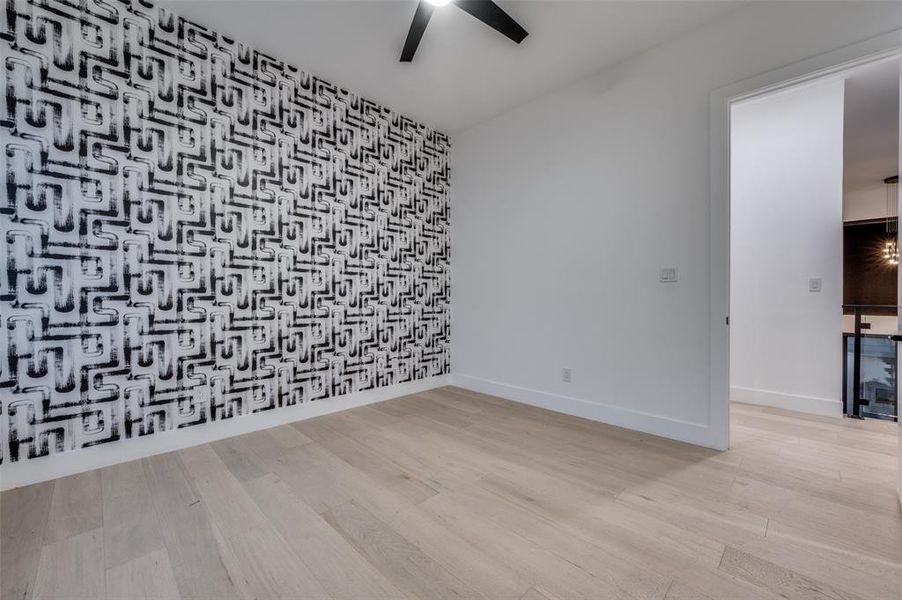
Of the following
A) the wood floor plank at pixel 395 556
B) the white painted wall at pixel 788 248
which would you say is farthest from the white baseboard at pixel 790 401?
Result: the wood floor plank at pixel 395 556

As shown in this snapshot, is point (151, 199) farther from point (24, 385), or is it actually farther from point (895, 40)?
point (895, 40)

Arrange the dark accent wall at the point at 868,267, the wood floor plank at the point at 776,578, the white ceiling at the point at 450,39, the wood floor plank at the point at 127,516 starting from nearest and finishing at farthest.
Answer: the wood floor plank at the point at 776,578 < the wood floor plank at the point at 127,516 < the white ceiling at the point at 450,39 < the dark accent wall at the point at 868,267

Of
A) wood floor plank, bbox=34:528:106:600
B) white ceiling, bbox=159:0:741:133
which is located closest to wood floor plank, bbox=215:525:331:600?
wood floor plank, bbox=34:528:106:600

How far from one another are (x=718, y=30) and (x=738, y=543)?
9.51ft

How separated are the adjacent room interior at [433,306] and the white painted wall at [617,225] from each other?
0.07ft

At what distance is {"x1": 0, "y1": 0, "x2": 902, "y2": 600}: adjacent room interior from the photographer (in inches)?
58.5

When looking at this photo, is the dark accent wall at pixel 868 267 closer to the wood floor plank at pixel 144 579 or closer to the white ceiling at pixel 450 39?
the white ceiling at pixel 450 39

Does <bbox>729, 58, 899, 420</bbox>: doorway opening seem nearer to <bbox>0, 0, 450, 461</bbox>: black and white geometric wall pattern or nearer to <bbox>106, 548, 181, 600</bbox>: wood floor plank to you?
<bbox>0, 0, 450, 461</bbox>: black and white geometric wall pattern

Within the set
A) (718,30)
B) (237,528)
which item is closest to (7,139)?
(237,528)

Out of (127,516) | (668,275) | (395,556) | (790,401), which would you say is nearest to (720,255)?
(668,275)

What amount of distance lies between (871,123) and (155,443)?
698 centimetres

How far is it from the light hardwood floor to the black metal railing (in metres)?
0.76

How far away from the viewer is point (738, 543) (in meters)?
1.46

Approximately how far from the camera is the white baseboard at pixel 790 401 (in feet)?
10.2
